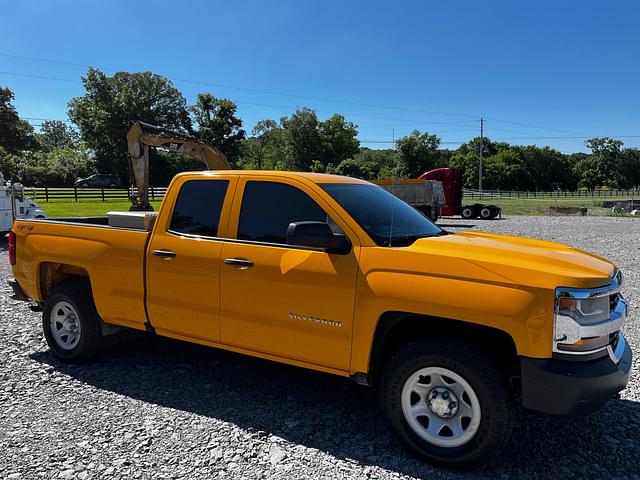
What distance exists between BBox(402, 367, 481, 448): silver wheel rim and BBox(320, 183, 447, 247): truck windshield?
94 centimetres

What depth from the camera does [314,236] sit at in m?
3.40

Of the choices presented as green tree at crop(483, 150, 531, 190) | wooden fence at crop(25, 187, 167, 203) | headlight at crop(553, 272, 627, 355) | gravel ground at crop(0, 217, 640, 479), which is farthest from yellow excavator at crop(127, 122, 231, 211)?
green tree at crop(483, 150, 531, 190)

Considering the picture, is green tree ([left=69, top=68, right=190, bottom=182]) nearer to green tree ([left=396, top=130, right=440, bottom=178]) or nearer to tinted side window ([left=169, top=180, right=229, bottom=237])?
green tree ([left=396, top=130, right=440, bottom=178])

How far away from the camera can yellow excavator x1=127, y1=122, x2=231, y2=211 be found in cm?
1208

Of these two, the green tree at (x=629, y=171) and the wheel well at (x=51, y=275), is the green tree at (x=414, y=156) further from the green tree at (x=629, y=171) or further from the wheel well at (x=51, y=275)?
the wheel well at (x=51, y=275)

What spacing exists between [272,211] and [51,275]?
2.88m

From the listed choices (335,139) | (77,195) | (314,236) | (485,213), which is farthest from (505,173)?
(314,236)

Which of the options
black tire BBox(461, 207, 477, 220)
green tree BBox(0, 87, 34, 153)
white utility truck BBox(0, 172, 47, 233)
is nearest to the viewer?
white utility truck BBox(0, 172, 47, 233)

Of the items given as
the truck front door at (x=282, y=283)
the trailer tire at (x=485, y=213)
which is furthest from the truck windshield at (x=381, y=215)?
the trailer tire at (x=485, y=213)

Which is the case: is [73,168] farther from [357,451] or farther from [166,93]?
[357,451]

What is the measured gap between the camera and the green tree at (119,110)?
6538cm

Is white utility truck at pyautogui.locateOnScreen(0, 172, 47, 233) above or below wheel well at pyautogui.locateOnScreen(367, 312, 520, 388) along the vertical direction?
above

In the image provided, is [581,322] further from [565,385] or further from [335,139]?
[335,139]

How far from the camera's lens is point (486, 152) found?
374 ft
